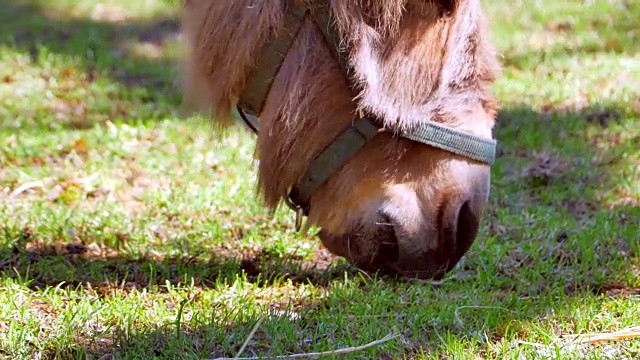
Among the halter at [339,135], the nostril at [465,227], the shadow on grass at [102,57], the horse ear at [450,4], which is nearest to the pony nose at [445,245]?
the nostril at [465,227]

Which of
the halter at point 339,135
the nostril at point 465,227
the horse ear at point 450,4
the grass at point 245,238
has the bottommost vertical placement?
the grass at point 245,238

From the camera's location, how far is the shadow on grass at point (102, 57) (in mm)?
6082

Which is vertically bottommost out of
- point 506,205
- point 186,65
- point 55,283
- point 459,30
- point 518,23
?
point 55,283

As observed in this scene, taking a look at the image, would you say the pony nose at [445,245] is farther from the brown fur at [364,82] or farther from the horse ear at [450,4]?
the horse ear at [450,4]

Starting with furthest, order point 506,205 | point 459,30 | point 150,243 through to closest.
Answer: point 506,205, point 150,243, point 459,30

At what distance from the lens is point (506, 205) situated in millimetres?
4340

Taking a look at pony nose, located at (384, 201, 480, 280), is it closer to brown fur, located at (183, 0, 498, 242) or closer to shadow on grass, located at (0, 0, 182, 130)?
brown fur, located at (183, 0, 498, 242)

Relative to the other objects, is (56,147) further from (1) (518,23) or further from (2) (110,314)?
(1) (518,23)

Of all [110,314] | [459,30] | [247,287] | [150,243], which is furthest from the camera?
[150,243]

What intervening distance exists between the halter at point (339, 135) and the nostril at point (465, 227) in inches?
6.3

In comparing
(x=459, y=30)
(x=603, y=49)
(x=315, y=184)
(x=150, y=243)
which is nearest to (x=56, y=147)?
(x=150, y=243)

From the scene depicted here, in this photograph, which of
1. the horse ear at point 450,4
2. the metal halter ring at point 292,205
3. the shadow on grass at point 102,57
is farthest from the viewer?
the shadow on grass at point 102,57

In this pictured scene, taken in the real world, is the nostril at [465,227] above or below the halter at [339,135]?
below

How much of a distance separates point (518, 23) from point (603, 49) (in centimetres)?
117
